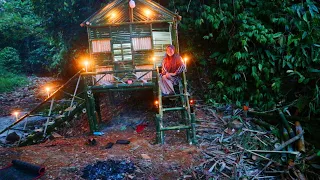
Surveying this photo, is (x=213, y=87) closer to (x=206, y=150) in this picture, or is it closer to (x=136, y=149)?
(x=206, y=150)

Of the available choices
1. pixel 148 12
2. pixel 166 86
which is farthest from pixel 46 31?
pixel 166 86

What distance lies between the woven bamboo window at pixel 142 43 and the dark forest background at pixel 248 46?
7.17 feet

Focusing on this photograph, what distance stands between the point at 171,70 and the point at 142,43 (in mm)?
2369

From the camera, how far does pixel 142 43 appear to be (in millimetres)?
11891

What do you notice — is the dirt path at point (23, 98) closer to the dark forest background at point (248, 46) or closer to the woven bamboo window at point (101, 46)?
the dark forest background at point (248, 46)

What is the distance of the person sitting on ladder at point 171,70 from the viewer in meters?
10.2

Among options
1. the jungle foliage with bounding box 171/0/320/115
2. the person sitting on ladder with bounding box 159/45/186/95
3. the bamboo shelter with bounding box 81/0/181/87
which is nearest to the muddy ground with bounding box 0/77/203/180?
the person sitting on ladder with bounding box 159/45/186/95

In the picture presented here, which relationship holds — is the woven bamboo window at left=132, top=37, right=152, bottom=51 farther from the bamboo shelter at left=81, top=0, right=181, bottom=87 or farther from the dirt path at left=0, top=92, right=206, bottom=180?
the dirt path at left=0, top=92, right=206, bottom=180

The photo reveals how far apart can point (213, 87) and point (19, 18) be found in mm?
24294

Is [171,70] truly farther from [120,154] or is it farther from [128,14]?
[120,154]

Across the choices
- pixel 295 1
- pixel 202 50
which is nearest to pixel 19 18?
pixel 202 50

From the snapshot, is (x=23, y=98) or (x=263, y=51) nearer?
(x=263, y=51)

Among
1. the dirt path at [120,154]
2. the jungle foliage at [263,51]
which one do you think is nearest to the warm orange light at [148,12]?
the jungle foliage at [263,51]

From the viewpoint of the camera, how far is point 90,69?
40.5 feet
